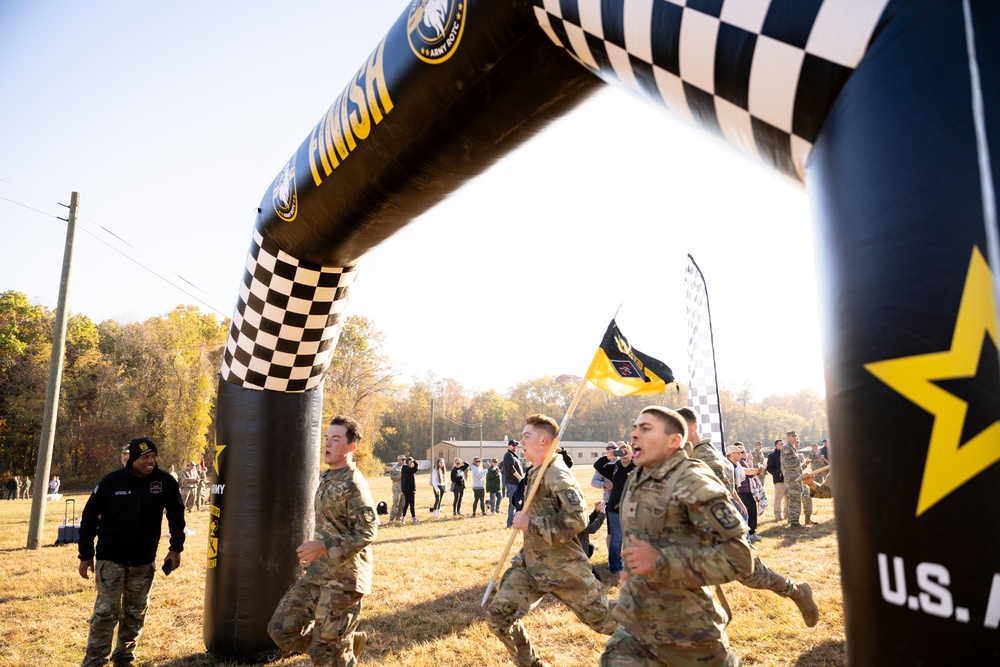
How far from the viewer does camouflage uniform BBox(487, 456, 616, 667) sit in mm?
4477

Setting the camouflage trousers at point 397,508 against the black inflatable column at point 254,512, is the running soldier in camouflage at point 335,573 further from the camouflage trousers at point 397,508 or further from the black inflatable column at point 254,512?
the camouflage trousers at point 397,508

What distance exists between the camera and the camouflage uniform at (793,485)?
42.1 ft

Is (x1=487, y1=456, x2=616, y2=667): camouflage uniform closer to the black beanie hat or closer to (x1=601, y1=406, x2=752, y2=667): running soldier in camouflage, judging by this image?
(x1=601, y1=406, x2=752, y2=667): running soldier in camouflage

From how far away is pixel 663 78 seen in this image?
87.4 inches

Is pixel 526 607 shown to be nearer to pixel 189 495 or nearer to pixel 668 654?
pixel 668 654

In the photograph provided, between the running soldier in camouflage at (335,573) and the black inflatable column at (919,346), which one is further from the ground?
the black inflatable column at (919,346)

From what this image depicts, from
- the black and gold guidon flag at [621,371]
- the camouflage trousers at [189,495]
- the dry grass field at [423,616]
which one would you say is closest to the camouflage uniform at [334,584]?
the dry grass field at [423,616]

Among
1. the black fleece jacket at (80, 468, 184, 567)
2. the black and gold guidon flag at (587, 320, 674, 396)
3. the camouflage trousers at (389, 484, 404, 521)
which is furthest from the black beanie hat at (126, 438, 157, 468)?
the camouflage trousers at (389, 484, 404, 521)

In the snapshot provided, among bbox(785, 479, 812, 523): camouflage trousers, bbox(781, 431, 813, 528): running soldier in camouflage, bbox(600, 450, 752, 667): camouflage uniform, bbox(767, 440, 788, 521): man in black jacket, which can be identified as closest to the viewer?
bbox(600, 450, 752, 667): camouflage uniform

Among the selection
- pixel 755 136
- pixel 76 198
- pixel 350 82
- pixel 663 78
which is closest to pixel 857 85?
pixel 755 136

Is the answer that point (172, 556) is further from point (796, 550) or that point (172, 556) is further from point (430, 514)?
point (430, 514)

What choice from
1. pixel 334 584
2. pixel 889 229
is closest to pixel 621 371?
pixel 334 584

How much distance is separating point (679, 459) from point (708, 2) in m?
2.31

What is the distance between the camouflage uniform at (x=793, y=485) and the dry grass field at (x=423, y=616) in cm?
156
